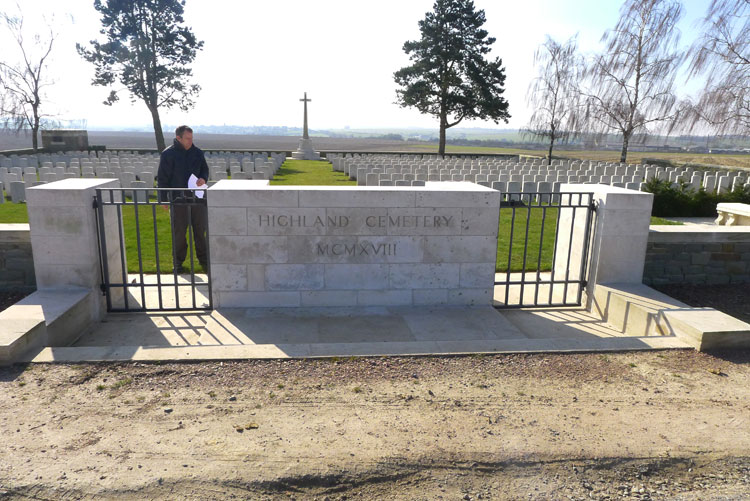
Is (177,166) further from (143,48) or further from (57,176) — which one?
(143,48)

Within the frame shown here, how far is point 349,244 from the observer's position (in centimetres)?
470

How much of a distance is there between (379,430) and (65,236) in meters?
3.28

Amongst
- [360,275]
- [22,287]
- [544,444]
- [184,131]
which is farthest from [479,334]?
[22,287]

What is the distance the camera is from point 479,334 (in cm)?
430

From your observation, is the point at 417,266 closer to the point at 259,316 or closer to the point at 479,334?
the point at 479,334

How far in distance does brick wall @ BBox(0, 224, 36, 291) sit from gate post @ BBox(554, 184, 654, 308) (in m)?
5.13

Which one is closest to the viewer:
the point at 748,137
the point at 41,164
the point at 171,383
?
the point at 171,383

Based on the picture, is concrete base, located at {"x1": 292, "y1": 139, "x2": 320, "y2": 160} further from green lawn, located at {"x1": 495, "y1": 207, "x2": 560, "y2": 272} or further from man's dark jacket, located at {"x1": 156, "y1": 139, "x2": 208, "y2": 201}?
man's dark jacket, located at {"x1": 156, "y1": 139, "x2": 208, "y2": 201}

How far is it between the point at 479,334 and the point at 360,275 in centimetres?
119

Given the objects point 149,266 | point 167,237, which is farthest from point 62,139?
point 149,266

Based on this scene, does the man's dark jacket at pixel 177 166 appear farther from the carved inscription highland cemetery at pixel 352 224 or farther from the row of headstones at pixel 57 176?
the row of headstones at pixel 57 176

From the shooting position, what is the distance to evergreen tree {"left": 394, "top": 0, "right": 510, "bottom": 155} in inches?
1302

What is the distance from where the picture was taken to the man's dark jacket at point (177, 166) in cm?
537

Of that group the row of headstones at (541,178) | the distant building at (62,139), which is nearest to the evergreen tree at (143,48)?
the distant building at (62,139)
